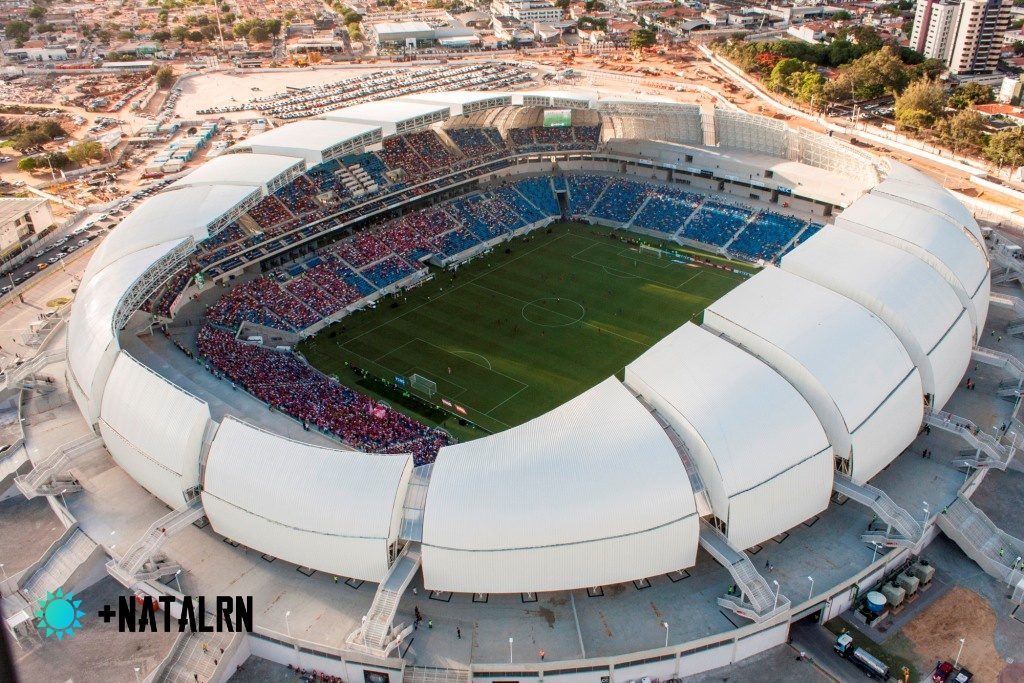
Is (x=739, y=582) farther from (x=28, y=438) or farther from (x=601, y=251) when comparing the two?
(x=601, y=251)

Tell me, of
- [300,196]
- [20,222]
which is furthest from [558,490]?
[20,222]

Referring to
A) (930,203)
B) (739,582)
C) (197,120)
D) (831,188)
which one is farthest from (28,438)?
(197,120)

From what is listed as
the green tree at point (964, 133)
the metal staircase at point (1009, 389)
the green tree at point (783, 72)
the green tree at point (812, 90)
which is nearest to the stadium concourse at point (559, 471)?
the metal staircase at point (1009, 389)

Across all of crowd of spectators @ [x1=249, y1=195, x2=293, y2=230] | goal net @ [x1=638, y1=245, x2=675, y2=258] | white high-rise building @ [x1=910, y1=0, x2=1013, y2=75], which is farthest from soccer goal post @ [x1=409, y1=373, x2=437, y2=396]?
white high-rise building @ [x1=910, y1=0, x2=1013, y2=75]

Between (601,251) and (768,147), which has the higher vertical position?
(768,147)

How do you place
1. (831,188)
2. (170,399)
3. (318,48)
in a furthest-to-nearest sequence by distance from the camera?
(318,48), (831,188), (170,399)

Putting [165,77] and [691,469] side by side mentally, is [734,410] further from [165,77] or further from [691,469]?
[165,77]

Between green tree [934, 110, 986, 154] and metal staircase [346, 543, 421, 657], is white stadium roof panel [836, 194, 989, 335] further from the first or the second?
green tree [934, 110, 986, 154]
